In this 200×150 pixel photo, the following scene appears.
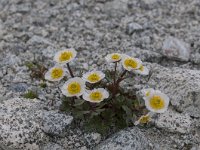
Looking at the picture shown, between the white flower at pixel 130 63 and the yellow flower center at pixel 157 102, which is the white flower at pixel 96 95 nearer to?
the white flower at pixel 130 63

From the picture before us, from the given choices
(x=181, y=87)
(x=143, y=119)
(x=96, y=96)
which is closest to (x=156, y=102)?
(x=143, y=119)

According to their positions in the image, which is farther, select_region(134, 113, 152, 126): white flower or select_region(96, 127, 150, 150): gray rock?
select_region(134, 113, 152, 126): white flower

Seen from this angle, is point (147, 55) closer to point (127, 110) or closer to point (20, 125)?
point (127, 110)

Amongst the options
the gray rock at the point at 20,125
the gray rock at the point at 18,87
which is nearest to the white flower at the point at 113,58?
the gray rock at the point at 20,125

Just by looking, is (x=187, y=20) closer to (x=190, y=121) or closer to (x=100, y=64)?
(x=100, y=64)

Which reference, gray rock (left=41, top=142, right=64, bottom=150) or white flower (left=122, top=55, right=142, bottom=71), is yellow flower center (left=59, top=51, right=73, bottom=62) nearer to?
white flower (left=122, top=55, right=142, bottom=71)

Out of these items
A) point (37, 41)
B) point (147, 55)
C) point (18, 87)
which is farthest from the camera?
point (37, 41)

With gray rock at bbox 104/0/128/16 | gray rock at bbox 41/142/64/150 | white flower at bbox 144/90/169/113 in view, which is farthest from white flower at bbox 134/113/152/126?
gray rock at bbox 104/0/128/16

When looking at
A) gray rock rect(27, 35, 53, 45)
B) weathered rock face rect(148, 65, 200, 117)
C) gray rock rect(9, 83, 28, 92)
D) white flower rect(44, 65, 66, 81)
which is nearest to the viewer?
white flower rect(44, 65, 66, 81)
